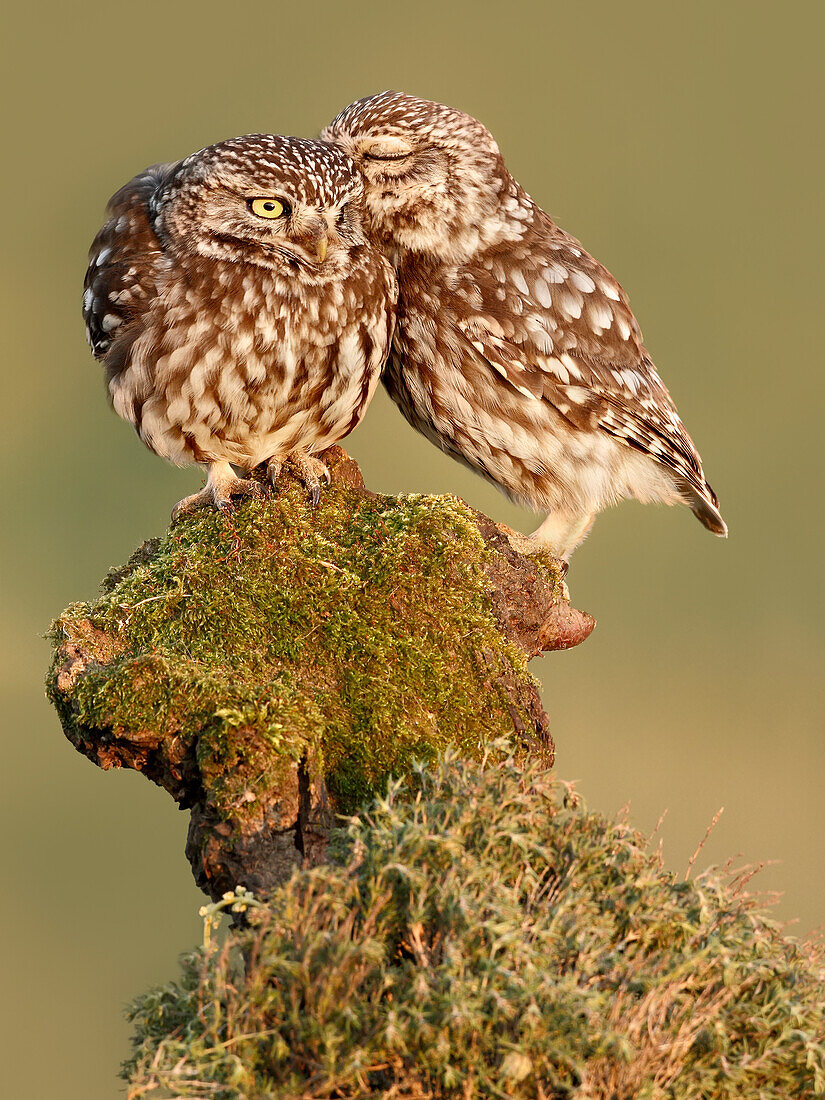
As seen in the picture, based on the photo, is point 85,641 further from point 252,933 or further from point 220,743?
point 252,933

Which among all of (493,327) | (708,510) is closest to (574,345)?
(493,327)

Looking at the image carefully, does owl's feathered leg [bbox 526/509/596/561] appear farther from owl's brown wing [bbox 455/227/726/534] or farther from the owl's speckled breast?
the owl's speckled breast

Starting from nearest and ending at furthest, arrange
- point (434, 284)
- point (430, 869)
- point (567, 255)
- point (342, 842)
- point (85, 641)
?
point (430, 869) < point (342, 842) < point (85, 641) < point (434, 284) < point (567, 255)

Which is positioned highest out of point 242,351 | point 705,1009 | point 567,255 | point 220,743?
point 567,255

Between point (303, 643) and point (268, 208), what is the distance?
1296 millimetres

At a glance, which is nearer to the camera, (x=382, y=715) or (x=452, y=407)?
(x=382, y=715)

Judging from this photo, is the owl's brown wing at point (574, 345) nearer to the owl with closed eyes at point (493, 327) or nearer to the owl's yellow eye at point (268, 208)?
the owl with closed eyes at point (493, 327)

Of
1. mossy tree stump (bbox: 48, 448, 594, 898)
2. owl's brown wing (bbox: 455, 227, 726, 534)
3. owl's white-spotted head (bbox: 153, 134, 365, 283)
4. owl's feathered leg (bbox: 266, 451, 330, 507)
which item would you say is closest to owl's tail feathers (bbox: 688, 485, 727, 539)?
owl's brown wing (bbox: 455, 227, 726, 534)

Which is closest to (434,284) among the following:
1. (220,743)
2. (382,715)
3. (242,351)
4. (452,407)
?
(452,407)

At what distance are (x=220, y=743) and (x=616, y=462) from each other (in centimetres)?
202

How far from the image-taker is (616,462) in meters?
3.98

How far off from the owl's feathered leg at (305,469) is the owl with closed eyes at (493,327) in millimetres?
562

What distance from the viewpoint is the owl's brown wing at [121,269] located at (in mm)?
3422

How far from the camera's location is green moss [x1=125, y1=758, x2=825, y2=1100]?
1.70m
